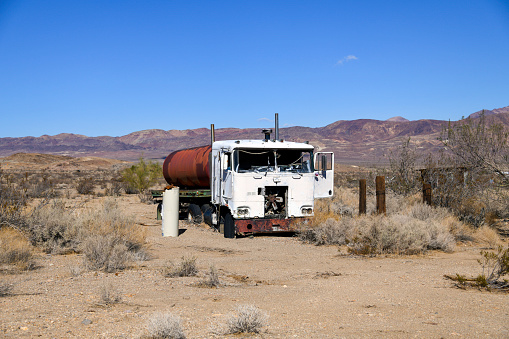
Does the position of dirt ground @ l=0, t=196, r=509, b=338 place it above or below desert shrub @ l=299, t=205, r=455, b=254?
below

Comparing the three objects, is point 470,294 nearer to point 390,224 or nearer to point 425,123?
point 390,224

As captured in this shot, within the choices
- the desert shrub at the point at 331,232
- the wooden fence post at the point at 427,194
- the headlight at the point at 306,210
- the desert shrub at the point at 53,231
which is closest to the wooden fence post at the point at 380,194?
the desert shrub at the point at 331,232

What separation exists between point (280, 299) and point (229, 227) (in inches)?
294

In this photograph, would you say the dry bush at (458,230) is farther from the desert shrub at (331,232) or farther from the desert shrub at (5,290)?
the desert shrub at (5,290)

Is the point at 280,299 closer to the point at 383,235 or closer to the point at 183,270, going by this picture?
the point at 183,270

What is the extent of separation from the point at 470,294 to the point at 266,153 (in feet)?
27.4

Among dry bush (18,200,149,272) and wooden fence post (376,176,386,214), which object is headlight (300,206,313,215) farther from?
dry bush (18,200,149,272)

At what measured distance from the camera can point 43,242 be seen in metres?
12.0

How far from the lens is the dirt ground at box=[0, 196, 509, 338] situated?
5.88m

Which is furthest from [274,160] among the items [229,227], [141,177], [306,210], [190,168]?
[141,177]

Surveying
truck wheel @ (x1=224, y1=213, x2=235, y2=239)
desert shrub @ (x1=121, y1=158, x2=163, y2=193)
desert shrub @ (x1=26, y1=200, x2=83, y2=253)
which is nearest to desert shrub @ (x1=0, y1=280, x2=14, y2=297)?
desert shrub @ (x1=26, y1=200, x2=83, y2=253)

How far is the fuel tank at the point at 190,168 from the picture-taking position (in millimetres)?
17766

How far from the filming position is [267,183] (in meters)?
14.6

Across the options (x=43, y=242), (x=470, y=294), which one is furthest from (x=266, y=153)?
(x=470, y=294)
